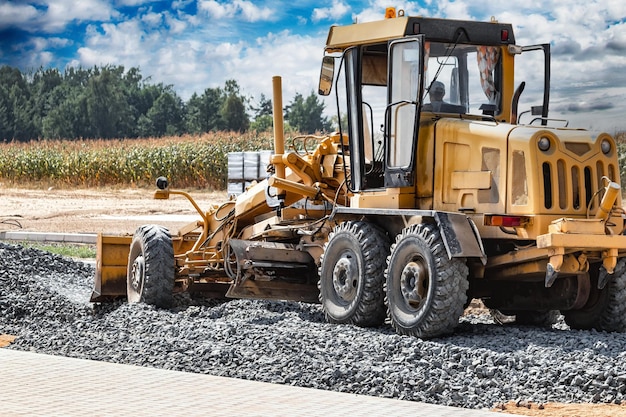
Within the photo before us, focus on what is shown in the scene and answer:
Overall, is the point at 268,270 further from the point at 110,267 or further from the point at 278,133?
the point at 110,267

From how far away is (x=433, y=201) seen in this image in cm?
1257

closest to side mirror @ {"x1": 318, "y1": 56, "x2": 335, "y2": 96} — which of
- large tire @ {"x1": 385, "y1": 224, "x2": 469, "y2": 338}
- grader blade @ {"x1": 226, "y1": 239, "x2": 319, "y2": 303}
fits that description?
grader blade @ {"x1": 226, "y1": 239, "x2": 319, "y2": 303}

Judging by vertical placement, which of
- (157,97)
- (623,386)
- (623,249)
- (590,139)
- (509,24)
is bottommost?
(623,386)

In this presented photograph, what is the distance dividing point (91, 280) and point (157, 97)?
8997 centimetres

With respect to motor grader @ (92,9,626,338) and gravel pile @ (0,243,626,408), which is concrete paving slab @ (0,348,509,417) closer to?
gravel pile @ (0,243,626,408)

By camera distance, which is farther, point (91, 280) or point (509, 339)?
point (91, 280)

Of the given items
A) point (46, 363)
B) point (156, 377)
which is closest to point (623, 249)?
point (156, 377)

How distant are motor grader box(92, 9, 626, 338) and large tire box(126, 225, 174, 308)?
1.1 inches

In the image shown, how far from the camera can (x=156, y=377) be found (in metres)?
9.38

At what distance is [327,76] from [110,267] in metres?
4.48

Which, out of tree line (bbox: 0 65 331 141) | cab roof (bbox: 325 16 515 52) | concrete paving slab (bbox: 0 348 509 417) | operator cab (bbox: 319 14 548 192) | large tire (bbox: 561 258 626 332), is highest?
tree line (bbox: 0 65 331 141)

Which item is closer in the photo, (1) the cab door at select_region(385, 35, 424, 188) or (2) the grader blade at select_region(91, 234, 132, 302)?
(1) the cab door at select_region(385, 35, 424, 188)

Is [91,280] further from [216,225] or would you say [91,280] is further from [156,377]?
[156,377]

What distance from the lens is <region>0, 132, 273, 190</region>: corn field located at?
4544 centimetres
